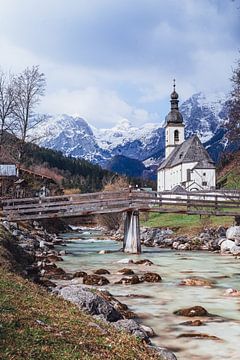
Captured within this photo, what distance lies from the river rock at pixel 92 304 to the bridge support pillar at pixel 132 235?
21.1 meters

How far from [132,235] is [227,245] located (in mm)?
6301

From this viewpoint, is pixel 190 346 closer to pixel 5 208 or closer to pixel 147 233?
pixel 5 208

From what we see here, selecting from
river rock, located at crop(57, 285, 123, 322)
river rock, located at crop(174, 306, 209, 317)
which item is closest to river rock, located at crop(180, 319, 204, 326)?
river rock, located at crop(174, 306, 209, 317)

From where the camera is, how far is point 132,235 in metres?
32.4

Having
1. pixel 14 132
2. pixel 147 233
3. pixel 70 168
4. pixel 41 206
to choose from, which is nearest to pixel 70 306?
pixel 41 206

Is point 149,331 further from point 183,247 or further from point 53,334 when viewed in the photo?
point 183,247

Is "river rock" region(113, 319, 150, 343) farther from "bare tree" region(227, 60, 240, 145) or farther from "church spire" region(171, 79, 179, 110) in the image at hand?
"church spire" region(171, 79, 179, 110)

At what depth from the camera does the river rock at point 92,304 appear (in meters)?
10.2

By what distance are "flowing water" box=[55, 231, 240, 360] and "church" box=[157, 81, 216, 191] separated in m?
54.8

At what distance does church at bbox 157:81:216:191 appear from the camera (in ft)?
279

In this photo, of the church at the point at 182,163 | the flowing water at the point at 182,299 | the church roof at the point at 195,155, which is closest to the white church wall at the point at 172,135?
the church at the point at 182,163

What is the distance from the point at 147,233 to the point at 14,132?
15.5 meters

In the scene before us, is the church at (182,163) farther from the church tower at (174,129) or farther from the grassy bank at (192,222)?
the grassy bank at (192,222)

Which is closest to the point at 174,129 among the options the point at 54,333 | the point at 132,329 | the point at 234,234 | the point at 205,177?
the point at 205,177
